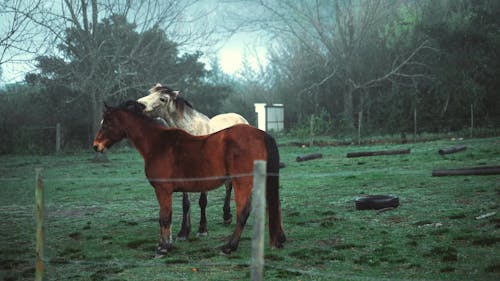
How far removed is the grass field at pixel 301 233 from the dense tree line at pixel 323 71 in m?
10.2

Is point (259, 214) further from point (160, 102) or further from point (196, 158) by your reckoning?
point (160, 102)

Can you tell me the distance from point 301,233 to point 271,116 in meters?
26.1

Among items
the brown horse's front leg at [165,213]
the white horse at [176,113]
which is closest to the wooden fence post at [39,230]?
the brown horse's front leg at [165,213]

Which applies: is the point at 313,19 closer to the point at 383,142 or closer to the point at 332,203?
the point at 383,142

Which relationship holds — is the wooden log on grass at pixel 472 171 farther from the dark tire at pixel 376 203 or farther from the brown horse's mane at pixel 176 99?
the brown horse's mane at pixel 176 99

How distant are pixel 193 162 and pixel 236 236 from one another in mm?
1059

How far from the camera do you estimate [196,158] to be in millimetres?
6730

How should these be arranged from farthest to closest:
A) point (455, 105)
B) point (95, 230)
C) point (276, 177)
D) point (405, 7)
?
point (405, 7) → point (455, 105) → point (95, 230) → point (276, 177)

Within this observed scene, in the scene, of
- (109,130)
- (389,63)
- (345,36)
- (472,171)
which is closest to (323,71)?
(345,36)

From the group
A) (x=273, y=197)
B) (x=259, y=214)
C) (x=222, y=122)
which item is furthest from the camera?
(x=222, y=122)

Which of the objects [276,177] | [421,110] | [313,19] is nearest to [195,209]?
[276,177]

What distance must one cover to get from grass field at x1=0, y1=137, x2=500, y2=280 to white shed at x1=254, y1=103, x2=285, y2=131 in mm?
19571

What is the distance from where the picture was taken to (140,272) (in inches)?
230

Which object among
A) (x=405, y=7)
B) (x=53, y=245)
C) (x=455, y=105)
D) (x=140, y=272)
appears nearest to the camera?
(x=140, y=272)
